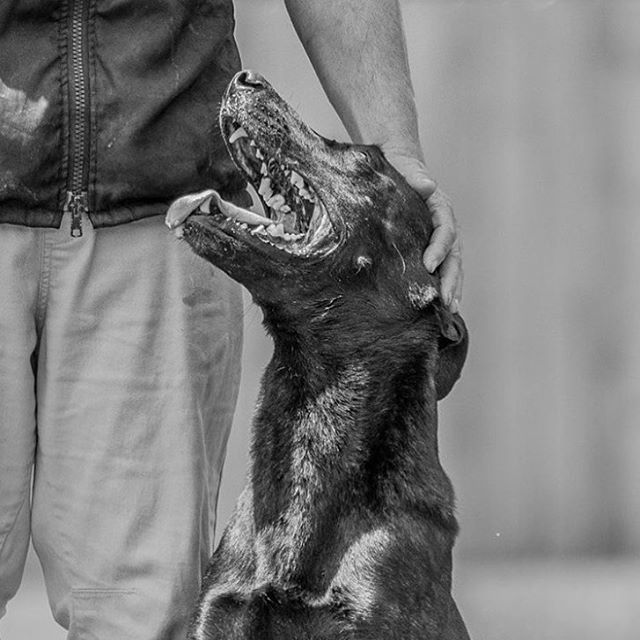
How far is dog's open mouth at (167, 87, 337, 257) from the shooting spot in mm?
3211

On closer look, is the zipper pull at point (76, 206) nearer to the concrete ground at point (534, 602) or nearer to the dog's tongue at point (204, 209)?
the dog's tongue at point (204, 209)

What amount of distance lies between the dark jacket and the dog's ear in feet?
1.96

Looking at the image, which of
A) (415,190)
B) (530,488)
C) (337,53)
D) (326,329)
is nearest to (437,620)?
(326,329)

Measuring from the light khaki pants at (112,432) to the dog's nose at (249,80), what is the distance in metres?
0.33

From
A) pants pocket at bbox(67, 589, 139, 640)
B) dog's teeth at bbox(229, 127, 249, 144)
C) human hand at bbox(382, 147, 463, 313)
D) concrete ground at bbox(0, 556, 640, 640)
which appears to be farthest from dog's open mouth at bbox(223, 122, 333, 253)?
concrete ground at bbox(0, 556, 640, 640)

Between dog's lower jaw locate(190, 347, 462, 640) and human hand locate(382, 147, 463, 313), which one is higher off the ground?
human hand locate(382, 147, 463, 313)

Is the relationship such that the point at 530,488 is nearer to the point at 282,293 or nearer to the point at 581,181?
the point at 581,181

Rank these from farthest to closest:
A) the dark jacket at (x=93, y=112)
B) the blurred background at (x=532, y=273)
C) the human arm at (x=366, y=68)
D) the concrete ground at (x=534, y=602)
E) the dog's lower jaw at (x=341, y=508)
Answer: the blurred background at (x=532, y=273) → the concrete ground at (x=534, y=602) → the human arm at (x=366, y=68) → the dark jacket at (x=93, y=112) → the dog's lower jaw at (x=341, y=508)

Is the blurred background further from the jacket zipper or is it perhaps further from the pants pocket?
the jacket zipper

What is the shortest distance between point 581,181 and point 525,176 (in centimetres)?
21

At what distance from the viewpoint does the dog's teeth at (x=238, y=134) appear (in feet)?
10.8

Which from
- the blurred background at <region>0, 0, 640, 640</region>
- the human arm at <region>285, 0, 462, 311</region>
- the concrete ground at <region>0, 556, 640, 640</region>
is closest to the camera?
the human arm at <region>285, 0, 462, 311</region>

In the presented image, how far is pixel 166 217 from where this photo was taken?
3.21 metres

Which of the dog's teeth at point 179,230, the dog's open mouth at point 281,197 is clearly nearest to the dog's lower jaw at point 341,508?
the dog's open mouth at point 281,197
